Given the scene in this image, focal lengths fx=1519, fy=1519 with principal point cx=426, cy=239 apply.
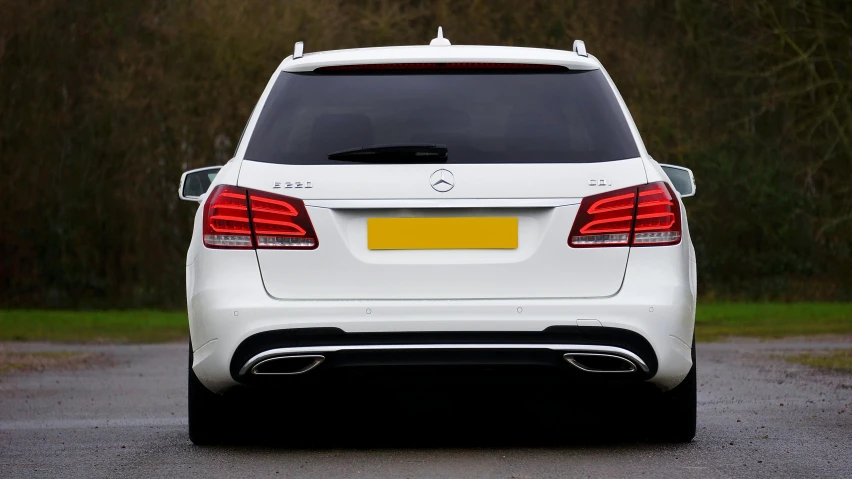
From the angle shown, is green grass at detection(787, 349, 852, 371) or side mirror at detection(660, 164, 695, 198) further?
green grass at detection(787, 349, 852, 371)

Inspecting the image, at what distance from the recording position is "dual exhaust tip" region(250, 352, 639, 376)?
20.1 feet

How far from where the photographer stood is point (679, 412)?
695 centimetres

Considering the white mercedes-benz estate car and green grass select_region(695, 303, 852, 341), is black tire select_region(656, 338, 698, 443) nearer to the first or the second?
the white mercedes-benz estate car

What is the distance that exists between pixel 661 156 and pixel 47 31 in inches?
475

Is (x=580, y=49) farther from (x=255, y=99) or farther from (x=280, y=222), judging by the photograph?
(x=255, y=99)

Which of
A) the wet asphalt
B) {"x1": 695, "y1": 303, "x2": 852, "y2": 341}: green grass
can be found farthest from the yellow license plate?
{"x1": 695, "y1": 303, "x2": 852, "y2": 341}: green grass

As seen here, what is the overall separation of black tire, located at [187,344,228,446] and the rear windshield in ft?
3.82

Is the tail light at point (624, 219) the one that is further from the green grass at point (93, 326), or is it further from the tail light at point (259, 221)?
the green grass at point (93, 326)

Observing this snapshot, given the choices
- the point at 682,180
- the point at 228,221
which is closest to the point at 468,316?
the point at 228,221

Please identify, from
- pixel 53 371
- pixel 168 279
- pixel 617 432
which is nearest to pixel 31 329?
pixel 168 279

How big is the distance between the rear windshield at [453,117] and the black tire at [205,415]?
3.82ft

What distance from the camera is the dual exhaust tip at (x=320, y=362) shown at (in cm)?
612

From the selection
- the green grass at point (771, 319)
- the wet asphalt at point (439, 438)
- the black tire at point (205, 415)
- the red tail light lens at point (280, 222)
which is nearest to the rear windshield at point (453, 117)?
the red tail light lens at point (280, 222)

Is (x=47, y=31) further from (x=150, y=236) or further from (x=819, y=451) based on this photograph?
(x=819, y=451)
